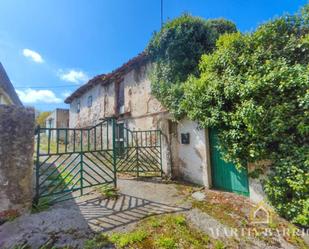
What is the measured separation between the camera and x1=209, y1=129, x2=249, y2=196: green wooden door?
487 cm

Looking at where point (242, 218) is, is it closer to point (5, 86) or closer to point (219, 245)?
point (219, 245)

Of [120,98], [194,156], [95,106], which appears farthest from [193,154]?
[95,106]

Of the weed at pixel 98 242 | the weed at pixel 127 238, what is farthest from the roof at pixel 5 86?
the weed at pixel 127 238

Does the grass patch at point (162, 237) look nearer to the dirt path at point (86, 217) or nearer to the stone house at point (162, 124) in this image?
the dirt path at point (86, 217)

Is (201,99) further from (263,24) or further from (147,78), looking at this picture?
(147,78)

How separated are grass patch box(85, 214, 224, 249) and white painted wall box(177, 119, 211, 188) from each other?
94.4 inches

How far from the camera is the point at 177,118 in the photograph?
20.9ft

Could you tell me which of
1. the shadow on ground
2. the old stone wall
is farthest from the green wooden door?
the shadow on ground

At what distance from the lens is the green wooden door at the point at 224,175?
4867 mm

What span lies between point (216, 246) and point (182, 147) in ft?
12.5

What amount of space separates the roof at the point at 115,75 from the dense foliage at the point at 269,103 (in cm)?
447

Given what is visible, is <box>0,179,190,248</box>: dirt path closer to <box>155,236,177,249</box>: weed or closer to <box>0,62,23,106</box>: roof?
<box>155,236,177,249</box>: weed

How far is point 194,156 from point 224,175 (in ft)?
3.61

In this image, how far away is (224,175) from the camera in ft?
17.5
